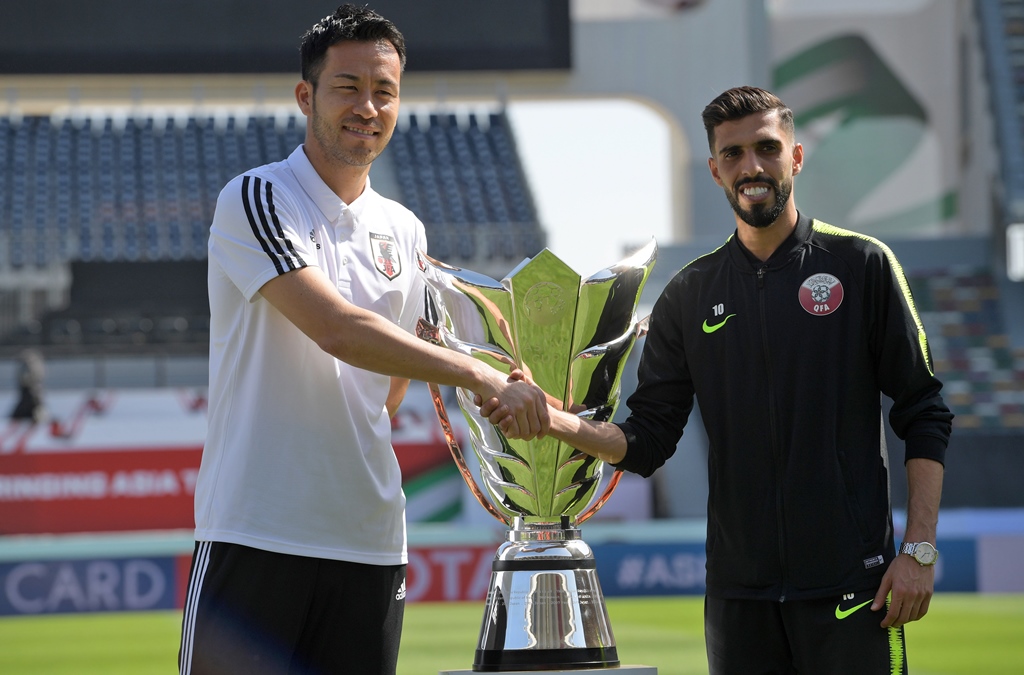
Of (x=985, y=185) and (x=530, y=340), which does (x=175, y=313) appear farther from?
(x=530, y=340)

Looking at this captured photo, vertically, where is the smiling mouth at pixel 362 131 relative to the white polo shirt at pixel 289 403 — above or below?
above

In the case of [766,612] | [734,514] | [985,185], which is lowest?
[766,612]

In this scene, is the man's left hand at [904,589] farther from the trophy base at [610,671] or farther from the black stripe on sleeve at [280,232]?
the black stripe on sleeve at [280,232]

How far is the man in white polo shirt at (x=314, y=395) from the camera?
2.17m

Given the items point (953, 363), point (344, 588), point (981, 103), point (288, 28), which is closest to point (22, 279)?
point (288, 28)

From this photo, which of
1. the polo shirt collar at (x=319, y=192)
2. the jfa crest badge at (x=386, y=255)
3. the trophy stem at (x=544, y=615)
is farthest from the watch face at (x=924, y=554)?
the polo shirt collar at (x=319, y=192)

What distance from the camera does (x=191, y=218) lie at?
62.1 ft

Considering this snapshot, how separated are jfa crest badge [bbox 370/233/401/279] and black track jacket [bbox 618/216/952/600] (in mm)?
525

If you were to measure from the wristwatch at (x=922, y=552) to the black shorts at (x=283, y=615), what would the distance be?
0.91m

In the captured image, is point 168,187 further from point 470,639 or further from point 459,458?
point 459,458

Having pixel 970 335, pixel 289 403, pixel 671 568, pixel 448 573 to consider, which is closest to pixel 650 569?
pixel 671 568

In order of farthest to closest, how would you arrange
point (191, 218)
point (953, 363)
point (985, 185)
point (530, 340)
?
1. point (191, 218)
2. point (985, 185)
3. point (953, 363)
4. point (530, 340)

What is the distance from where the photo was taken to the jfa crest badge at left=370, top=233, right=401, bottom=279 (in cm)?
235

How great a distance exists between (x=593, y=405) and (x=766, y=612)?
0.48 metres
